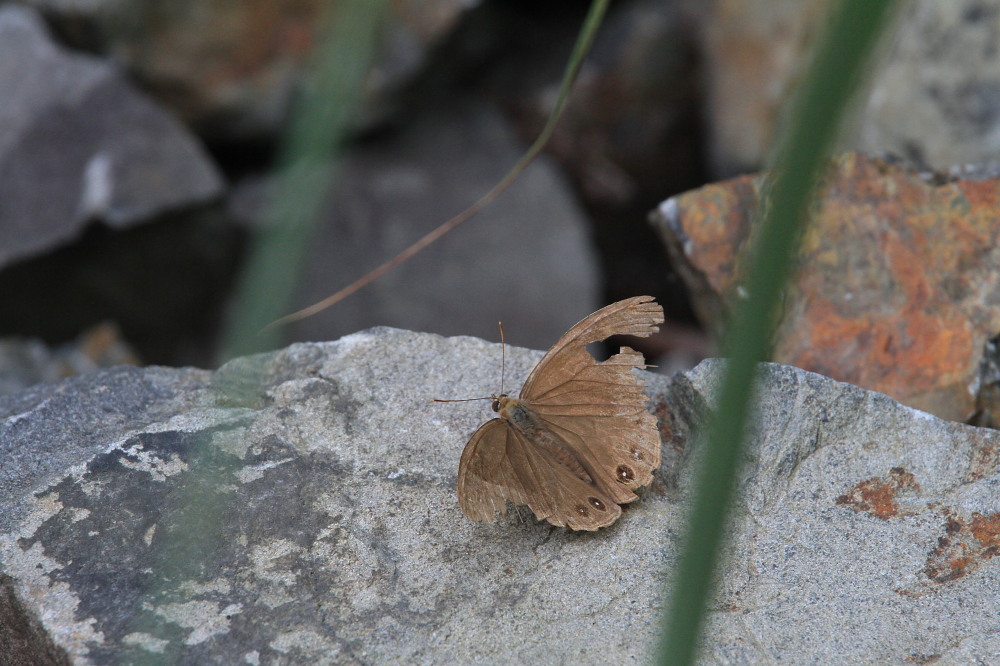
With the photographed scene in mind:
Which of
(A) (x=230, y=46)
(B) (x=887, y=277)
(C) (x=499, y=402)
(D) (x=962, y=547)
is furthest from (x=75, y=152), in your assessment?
(D) (x=962, y=547)

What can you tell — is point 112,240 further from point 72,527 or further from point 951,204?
point 951,204

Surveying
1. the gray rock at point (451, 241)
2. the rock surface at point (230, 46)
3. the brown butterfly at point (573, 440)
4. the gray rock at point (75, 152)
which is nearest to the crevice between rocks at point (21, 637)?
the brown butterfly at point (573, 440)

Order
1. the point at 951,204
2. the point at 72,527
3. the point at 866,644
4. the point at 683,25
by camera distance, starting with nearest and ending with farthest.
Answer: the point at 866,644 < the point at 72,527 < the point at 951,204 < the point at 683,25

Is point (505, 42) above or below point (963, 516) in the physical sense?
above

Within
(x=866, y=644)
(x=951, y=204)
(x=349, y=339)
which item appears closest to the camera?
(x=866, y=644)

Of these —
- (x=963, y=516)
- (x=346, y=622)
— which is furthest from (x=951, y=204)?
(x=346, y=622)

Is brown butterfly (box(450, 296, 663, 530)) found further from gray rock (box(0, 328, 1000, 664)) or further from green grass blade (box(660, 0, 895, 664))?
green grass blade (box(660, 0, 895, 664))
